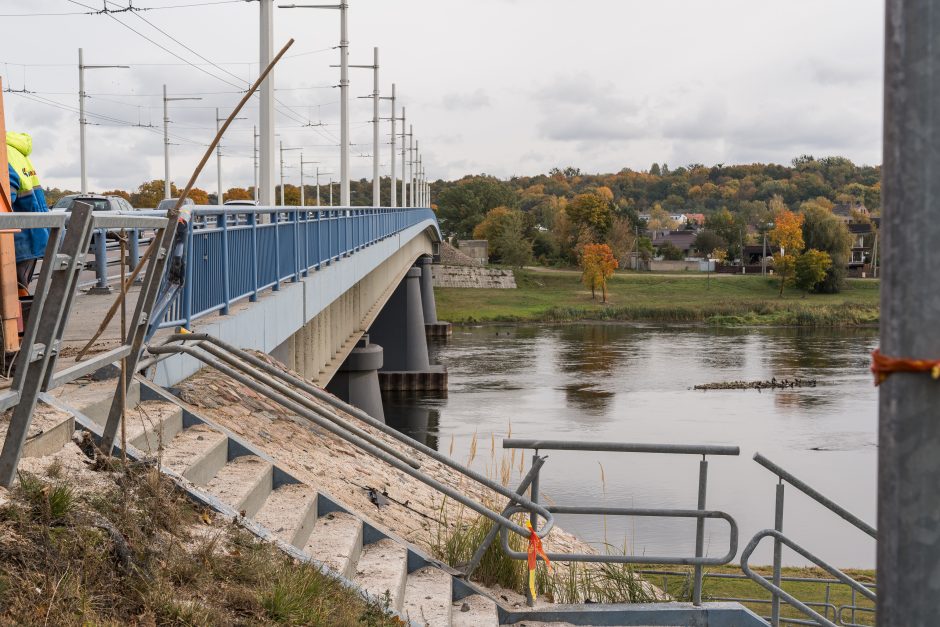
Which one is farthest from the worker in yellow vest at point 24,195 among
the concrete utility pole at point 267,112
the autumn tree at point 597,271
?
the autumn tree at point 597,271

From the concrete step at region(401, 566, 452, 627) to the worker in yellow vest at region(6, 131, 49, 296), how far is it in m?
2.95

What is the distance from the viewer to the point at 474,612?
6156 millimetres

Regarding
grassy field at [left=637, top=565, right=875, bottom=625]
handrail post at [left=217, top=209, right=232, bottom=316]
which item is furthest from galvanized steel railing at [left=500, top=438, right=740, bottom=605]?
grassy field at [left=637, top=565, right=875, bottom=625]

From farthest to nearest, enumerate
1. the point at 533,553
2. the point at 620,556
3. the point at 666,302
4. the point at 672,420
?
1. the point at 666,302
2. the point at 672,420
3. the point at 620,556
4. the point at 533,553

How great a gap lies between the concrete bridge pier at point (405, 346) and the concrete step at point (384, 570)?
36629mm

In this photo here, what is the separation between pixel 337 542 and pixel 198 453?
3.25 feet

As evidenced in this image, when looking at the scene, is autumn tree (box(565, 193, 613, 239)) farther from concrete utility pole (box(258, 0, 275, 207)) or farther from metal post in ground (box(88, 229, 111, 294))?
metal post in ground (box(88, 229, 111, 294))

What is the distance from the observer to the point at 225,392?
8703mm

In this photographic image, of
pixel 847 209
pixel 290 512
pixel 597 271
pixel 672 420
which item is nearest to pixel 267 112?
pixel 290 512

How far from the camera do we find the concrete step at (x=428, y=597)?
576 centimetres

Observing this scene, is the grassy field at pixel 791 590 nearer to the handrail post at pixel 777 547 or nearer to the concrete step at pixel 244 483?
the handrail post at pixel 777 547

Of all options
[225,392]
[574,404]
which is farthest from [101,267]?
[574,404]

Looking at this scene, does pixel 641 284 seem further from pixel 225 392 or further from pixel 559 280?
pixel 225 392

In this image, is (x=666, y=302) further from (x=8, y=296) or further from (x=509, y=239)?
(x=8, y=296)
